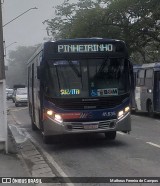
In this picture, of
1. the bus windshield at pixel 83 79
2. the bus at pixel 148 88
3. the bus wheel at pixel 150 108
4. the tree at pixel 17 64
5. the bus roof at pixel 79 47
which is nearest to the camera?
the bus windshield at pixel 83 79

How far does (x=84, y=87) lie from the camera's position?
1438cm

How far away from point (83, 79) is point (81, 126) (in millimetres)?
1309

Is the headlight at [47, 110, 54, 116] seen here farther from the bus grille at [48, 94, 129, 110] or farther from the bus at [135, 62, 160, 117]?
the bus at [135, 62, 160, 117]

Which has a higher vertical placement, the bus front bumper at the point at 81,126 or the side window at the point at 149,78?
the side window at the point at 149,78

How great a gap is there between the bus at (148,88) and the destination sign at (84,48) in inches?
448

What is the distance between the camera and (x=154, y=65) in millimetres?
26609

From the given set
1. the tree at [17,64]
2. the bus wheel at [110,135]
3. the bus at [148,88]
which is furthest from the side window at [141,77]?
the tree at [17,64]

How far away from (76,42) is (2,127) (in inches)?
130

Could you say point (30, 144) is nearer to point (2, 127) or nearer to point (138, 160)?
point (2, 127)

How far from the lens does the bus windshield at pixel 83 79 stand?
14328 millimetres

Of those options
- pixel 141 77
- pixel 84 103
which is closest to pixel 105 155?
pixel 84 103

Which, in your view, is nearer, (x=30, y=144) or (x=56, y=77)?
(x=56, y=77)

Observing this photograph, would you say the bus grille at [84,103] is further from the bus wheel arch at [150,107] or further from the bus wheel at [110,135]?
the bus wheel arch at [150,107]

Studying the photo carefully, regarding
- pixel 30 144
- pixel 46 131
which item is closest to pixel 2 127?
pixel 46 131
